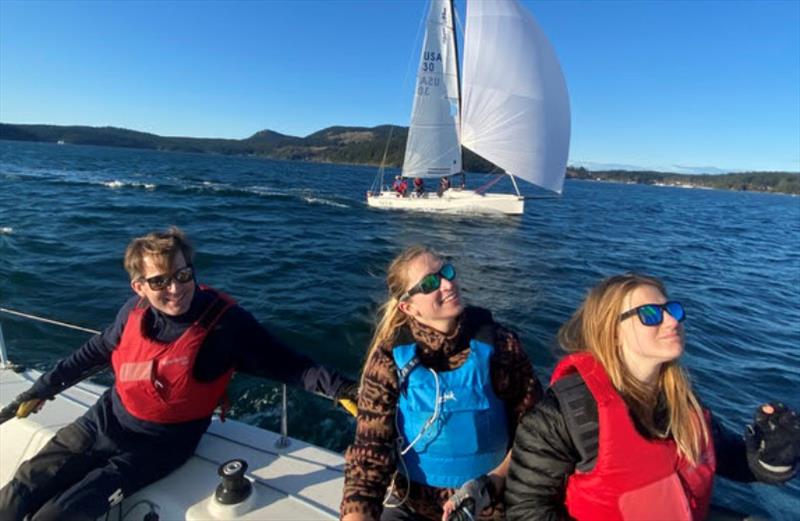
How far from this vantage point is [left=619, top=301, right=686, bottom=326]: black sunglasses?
151cm

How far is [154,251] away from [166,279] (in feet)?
0.47

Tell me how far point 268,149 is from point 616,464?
181 meters

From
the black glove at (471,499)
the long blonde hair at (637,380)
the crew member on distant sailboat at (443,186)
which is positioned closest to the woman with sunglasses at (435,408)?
the black glove at (471,499)

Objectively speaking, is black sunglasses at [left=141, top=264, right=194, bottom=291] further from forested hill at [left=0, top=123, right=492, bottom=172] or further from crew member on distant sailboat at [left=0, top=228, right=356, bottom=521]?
forested hill at [left=0, top=123, right=492, bottom=172]

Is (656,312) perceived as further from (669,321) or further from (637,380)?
(637,380)

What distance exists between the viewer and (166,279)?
6.70ft

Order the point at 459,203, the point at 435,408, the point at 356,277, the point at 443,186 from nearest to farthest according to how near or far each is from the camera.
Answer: the point at 435,408
the point at 356,277
the point at 459,203
the point at 443,186

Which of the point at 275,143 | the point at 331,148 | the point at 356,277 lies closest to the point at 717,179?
→ the point at 331,148

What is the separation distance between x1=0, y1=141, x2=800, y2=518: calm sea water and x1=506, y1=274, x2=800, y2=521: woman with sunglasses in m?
2.70

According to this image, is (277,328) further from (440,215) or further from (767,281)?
(440,215)

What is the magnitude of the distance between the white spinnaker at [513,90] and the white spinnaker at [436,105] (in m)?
2.07

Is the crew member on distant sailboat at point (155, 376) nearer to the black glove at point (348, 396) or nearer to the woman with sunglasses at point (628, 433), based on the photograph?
the black glove at point (348, 396)

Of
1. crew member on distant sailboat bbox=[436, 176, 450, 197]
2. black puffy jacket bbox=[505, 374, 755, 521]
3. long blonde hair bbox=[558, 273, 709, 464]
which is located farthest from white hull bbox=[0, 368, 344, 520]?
crew member on distant sailboat bbox=[436, 176, 450, 197]

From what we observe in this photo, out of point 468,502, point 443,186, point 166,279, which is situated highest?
point 166,279
